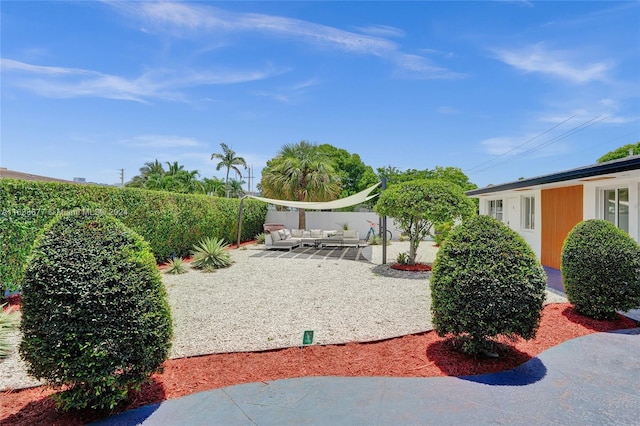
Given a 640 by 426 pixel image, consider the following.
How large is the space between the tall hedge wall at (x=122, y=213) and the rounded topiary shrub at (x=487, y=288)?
3.82m

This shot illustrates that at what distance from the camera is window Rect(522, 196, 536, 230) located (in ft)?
40.8

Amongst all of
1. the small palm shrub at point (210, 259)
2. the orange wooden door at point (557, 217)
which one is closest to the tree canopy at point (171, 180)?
the small palm shrub at point (210, 259)

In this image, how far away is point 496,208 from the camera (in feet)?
53.5

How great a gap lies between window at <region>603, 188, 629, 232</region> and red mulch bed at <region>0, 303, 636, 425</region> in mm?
5141

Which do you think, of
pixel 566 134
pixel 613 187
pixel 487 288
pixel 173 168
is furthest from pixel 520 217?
pixel 173 168

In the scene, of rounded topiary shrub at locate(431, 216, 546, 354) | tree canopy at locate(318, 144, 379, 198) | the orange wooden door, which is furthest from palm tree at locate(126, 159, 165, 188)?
rounded topiary shrub at locate(431, 216, 546, 354)

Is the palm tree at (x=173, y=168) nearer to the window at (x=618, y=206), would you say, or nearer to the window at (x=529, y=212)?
the window at (x=529, y=212)

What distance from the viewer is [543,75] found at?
42.7 feet

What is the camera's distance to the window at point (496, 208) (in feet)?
52.2

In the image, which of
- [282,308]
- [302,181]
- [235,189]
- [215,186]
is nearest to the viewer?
[282,308]

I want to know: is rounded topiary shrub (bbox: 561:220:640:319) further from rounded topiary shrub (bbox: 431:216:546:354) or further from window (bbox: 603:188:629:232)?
window (bbox: 603:188:629:232)

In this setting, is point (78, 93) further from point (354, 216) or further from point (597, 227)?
point (354, 216)

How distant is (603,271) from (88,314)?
22.6 feet

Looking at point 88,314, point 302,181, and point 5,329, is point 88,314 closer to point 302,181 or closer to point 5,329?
point 5,329
